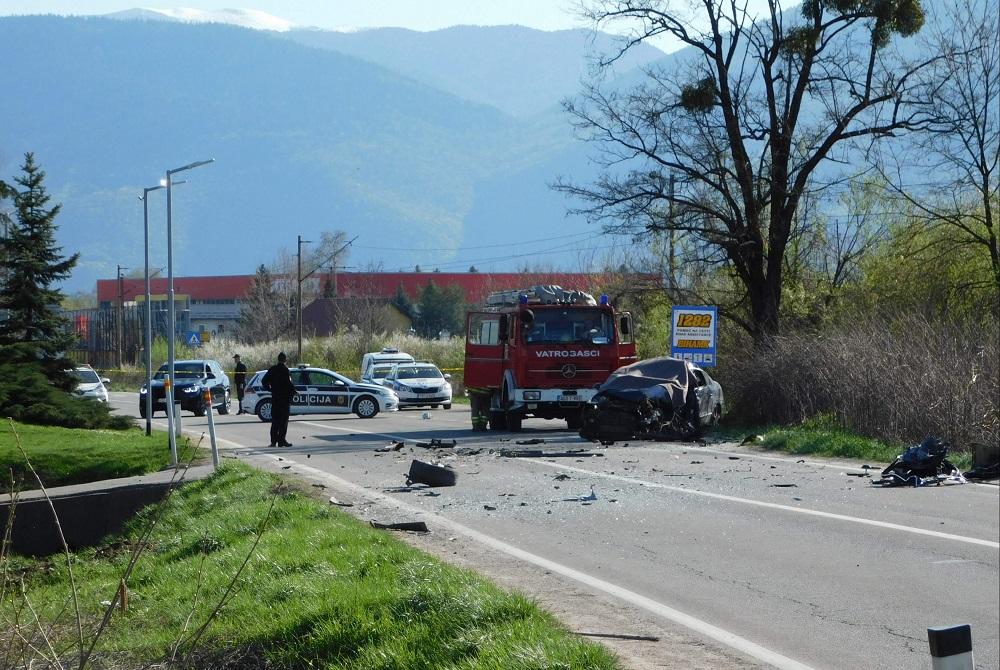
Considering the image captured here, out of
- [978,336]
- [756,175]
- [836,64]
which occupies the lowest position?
[978,336]

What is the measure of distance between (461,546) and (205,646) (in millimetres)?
3360

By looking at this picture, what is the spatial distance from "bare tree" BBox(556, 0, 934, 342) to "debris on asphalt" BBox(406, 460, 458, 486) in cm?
1486

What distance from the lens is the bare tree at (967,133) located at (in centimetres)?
2770

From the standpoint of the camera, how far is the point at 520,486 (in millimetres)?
15039

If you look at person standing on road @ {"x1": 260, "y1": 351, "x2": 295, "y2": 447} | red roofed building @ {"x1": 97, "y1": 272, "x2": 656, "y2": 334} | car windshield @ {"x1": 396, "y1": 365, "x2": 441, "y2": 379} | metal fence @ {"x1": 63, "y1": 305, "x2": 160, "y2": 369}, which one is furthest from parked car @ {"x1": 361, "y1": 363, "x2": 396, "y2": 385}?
metal fence @ {"x1": 63, "y1": 305, "x2": 160, "y2": 369}

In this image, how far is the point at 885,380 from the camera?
19938mm

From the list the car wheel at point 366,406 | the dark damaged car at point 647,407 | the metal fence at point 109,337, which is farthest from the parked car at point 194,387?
the metal fence at point 109,337

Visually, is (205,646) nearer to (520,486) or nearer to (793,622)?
(793,622)

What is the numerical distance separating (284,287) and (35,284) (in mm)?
76148

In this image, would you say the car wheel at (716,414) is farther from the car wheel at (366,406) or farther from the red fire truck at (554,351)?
the car wheel at (366,406)

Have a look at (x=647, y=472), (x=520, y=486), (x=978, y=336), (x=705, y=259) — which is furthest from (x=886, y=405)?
(x=705, y=259)

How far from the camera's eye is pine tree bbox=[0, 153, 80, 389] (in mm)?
30094

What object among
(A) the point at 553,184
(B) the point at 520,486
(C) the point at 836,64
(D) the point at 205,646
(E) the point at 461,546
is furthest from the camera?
(A) the point at 553,184

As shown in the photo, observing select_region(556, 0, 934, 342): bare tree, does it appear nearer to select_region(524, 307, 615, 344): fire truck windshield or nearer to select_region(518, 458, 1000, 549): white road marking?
select_region(524, 307, 615, 344): fire truck windshield
